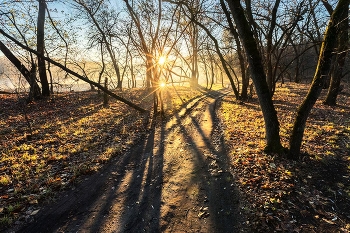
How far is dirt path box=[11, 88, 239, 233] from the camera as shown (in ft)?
15.0

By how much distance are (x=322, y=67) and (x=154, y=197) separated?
5.69 m

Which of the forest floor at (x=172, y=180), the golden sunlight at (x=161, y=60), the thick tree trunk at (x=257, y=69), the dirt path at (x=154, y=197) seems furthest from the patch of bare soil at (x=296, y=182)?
the golden sunlight at (x=161, y=60)

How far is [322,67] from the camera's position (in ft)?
18.7

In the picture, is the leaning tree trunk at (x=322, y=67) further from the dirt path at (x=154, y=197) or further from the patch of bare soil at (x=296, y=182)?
the dirt path at (x=154, y=197)

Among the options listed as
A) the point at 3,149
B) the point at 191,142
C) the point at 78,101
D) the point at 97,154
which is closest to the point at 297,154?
the point at 191,142

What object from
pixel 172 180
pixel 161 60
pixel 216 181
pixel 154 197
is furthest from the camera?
pixel 161 60

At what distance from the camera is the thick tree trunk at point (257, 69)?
6197 mm

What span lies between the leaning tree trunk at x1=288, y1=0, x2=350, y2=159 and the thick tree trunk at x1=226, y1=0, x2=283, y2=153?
0.57m

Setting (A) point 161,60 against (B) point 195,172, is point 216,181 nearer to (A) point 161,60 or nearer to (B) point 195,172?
(B) point 195,172

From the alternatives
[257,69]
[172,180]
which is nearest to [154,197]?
[172,180]

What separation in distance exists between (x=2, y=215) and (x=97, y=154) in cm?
347

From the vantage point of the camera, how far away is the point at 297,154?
21.7ft

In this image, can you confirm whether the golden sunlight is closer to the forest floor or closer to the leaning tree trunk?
the forest floor

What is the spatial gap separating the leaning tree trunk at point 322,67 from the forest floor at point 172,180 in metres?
0.83
